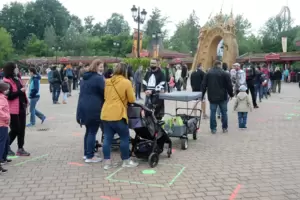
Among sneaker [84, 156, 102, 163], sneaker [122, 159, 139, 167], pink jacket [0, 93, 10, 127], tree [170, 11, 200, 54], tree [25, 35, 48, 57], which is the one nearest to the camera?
pink jacket [0, 93, 10, 127]

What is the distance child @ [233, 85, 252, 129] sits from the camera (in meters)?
8.68

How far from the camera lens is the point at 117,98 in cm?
504

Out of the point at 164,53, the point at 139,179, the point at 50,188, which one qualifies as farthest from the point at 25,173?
the point at 164,53

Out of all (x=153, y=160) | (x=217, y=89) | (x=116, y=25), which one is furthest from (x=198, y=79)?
(x=116, y=25)

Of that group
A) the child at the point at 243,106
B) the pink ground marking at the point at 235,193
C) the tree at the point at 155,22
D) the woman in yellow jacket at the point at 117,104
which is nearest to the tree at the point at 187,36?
the tree at the point at 155,22

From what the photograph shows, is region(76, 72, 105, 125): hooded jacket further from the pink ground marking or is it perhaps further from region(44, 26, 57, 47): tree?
region(44, 26, 57, 47): tree

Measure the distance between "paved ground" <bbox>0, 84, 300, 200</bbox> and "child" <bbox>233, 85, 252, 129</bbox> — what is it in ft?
3.02

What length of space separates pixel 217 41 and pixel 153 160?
3056 centimetres

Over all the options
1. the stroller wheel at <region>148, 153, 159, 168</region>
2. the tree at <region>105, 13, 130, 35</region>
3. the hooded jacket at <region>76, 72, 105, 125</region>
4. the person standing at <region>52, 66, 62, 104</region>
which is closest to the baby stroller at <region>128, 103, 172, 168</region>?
the stroller wheel at <region>148, 153, 159, 168</region>

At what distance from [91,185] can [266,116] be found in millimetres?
7769

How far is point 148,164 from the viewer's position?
18.2 ft

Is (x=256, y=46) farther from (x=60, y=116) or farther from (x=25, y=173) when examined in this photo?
(x=25, y=173)

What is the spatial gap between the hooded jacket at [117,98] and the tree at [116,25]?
111m

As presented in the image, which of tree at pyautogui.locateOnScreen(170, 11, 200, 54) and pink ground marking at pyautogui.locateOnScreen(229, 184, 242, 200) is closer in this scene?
pink ground marking at pyautogui.locateOnScreen(229, 184, 242, 200)
